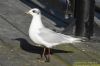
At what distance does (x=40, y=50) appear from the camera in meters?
7.58

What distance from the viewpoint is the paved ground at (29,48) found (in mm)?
6954

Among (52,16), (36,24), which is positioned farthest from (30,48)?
(52,16)

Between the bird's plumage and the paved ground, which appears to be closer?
the bird's plumage

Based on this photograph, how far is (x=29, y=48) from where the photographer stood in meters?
7.71

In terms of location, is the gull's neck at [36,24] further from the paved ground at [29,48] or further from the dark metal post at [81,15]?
the dark metal post at [81,15]

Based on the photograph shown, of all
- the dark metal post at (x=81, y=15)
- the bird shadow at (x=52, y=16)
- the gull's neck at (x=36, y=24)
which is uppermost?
the gull's neck at (x=36, y=24)

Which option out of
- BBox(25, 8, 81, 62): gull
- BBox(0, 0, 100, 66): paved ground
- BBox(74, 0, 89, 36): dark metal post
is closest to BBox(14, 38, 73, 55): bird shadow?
BBox(0, 0, 100, 66): paved ground

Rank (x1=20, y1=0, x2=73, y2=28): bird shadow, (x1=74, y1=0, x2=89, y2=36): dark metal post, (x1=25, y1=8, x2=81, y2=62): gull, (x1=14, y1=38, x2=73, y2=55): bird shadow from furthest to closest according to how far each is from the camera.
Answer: (x1=20, y1=0, x2=73, y2=28): bird shadow < (x1=74, y1=0, x2=89, y2=36): dark metal post < (x1=14, y1=38, x2=73, y2=55): bird shadow < (x1=25, y1=8, x2=81, y2=62): gull

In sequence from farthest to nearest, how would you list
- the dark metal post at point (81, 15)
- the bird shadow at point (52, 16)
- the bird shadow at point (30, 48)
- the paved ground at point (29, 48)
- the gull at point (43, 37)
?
the bird shadow at point (52, 16), the dark metal post at point (81, 15), the bird shadow at point (30, 48), the paved ground at point (29, 48), the gull at point (43, 37)

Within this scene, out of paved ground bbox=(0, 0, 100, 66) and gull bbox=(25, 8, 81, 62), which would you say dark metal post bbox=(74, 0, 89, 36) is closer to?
paved ground bbox=(0, 0, 100, 66)

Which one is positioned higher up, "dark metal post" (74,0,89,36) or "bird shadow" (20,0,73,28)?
"dark metal post" (74,0,89,36)

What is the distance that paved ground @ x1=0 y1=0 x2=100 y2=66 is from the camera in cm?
695

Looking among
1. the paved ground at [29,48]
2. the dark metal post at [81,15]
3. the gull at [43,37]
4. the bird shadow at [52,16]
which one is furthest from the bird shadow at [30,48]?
the bird shadow at [52,16]

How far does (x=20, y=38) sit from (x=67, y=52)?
116 cm
